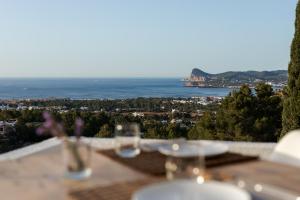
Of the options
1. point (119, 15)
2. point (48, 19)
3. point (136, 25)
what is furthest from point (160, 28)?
point (48, 19)

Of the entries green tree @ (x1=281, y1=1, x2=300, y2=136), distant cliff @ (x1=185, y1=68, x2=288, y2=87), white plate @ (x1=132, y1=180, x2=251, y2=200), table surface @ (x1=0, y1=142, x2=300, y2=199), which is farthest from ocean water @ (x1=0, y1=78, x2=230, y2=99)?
white plate @ (x1=132, y1=180, x2=251, y2=200)

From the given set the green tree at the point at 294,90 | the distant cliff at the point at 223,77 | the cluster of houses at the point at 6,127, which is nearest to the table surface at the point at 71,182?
the green tree at the point at 294,90

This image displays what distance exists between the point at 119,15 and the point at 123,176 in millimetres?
14534

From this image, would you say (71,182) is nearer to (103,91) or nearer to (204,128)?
(204,128)

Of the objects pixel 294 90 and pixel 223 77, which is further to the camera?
pixel 223 77

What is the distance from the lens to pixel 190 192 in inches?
47.5

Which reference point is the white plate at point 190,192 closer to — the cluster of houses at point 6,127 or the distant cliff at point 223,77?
the cluster of houses at point 6,127

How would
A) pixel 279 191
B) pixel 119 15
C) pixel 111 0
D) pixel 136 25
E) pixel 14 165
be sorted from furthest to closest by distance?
pixel 136 25, pixel 119 15, pixel 111 0, pixel 14 165, pixel 279 191

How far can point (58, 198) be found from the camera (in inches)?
53.9

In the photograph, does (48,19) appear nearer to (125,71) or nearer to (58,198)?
(125,71)

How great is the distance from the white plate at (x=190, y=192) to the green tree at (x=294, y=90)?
541 cm

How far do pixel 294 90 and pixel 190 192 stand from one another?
5684mm

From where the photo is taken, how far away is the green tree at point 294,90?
20.9 ft

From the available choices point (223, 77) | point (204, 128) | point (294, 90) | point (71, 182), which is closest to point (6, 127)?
point (204, 128)
